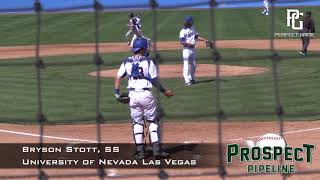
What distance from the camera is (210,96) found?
12.5 m

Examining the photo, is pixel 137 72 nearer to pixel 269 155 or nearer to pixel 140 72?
pixel 140 72

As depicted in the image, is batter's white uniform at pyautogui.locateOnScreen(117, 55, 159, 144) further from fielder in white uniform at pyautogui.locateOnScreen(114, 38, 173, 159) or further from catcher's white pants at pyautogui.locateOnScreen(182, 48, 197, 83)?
catcher's white pants at pyautogui.locateOnScreen(182, 48, 197, 83)

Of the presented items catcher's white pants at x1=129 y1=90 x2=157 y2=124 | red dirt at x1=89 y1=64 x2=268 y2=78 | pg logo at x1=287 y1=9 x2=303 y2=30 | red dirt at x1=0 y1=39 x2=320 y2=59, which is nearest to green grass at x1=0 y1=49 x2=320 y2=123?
red dirt at x1=89 y1=64 x2=268 y2=78

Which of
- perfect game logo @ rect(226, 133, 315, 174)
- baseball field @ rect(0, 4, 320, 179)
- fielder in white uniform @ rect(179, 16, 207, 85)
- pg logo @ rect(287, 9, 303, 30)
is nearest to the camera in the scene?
perfect game logo @ rect(226, 133, 315, 174)

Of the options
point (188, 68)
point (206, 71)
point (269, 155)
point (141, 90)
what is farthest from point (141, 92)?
point (206, 71)

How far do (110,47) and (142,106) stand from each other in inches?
727

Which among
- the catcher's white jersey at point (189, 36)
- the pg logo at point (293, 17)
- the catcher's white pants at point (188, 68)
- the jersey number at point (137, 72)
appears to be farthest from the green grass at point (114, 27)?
the jersey number at point (137, 72)

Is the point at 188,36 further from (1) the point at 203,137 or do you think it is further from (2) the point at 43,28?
(2) the point at 43,28

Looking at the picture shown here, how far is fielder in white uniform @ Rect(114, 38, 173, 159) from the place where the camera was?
730cm

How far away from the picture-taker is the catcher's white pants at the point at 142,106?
7387 millimetres

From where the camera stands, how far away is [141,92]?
7391mm

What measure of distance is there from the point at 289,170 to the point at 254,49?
51.6 ft

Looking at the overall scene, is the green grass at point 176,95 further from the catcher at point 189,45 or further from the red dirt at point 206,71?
the red dirt at point 206,71

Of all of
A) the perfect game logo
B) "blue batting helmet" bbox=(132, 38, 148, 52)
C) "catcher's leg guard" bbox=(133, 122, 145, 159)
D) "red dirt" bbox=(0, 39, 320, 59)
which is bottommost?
the perfect game logo
